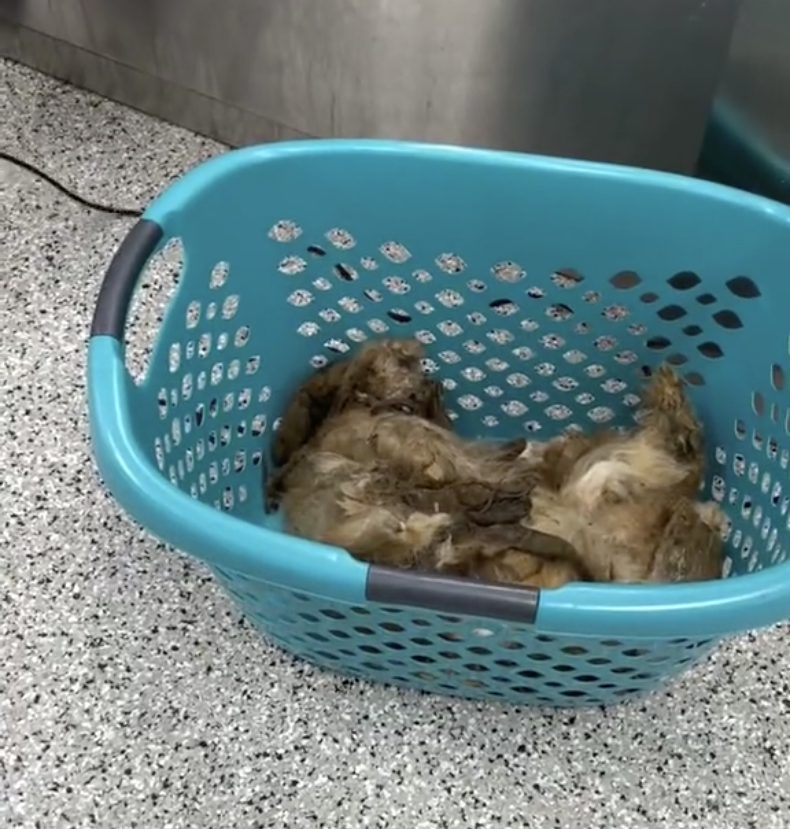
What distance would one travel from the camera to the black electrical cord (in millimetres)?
1100

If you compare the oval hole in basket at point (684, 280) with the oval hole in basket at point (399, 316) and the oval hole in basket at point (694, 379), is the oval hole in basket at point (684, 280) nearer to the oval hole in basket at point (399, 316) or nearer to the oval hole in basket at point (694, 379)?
the oval hole in basket at point (694, 379)

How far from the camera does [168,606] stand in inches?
31.8

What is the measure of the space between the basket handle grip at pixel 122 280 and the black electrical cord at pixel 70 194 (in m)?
0.42

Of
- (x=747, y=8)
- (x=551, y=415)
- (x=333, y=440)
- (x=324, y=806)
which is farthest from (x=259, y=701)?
(x=747, y=8)

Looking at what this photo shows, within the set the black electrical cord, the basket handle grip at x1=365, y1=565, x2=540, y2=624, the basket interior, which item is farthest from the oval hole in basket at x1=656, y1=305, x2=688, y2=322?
the black electrical cord

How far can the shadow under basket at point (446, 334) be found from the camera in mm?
649

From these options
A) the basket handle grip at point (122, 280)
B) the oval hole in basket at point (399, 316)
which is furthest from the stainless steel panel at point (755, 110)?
the basket handle grip at point (122, 280)

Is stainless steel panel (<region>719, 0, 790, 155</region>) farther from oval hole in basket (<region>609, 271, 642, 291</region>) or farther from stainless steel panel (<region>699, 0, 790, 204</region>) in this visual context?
oval hole in basket (<region>609, 271, 642, 291</region>)

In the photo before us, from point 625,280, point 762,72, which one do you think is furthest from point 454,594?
point 762,72

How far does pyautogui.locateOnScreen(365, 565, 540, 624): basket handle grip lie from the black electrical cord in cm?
65

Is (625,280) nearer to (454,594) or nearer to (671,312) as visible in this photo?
(671,312)

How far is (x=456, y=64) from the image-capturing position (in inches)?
39.4

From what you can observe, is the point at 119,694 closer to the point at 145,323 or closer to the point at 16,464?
the point at 16,464

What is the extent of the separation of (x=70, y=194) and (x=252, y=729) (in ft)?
1.95
